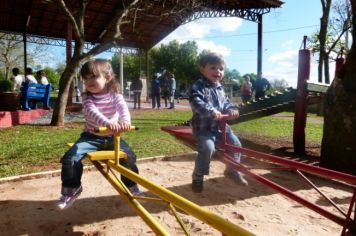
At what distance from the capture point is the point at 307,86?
6.48 metres

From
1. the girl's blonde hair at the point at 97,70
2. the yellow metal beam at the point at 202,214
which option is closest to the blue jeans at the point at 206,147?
the girl's blonde hair at the point at 97,70

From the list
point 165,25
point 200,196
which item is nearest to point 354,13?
point 200,196

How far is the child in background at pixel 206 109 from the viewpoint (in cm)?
391

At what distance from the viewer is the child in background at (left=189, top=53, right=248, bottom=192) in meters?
3.91

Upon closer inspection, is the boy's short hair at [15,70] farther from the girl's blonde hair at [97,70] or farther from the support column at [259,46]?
the support column at [259,46]

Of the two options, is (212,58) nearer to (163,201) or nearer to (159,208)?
(159,208)

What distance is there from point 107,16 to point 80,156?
2067cm

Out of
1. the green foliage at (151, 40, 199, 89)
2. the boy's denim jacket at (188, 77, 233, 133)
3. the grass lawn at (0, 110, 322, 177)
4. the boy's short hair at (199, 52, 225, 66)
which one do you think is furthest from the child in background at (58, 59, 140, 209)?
the green foliage at (151, 40, 199, 89)

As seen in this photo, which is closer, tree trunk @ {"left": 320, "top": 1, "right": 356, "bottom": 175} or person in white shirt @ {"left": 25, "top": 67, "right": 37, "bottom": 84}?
tree trunk @ {"left": 320, "top": 1, "right": 356, "bottom": 175}

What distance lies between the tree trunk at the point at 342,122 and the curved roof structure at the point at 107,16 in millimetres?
11516

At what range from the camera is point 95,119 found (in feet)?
10.5

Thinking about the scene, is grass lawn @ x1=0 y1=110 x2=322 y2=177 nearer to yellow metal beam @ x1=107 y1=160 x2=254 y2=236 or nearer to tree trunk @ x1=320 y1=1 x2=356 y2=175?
tree trunk @ x1=320 y1=1 x2=356 y2=175

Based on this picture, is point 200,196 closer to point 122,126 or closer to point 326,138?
point 122,126

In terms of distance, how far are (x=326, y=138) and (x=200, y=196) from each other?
2.36 metres
